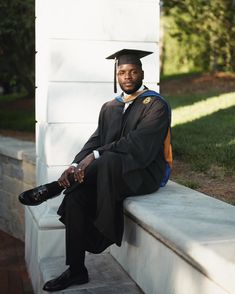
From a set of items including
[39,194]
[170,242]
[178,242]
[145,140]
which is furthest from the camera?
[39,194]

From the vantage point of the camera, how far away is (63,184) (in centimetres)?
365

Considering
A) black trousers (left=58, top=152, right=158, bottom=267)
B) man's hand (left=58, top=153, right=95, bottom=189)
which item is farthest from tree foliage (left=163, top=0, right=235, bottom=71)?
black trousers (left=58, top=152, right=158, bottom=267)

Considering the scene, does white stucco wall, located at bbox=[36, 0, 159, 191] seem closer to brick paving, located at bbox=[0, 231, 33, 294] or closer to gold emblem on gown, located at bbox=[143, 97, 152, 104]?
gold emblem on gown, located at bbox=[143, 97, 152, 104]

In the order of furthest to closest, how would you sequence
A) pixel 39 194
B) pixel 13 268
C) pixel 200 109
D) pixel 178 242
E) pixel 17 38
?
pixel 17 38 → pixel 200 109 → pixel 13 268 → pixel 39 194 → pixel 178 242

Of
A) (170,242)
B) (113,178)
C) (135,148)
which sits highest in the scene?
(135,148)

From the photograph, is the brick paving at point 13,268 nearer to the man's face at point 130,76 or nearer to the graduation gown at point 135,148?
the graduation gown at point 135,148

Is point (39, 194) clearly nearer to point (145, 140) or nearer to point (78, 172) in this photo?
point (78, 172)

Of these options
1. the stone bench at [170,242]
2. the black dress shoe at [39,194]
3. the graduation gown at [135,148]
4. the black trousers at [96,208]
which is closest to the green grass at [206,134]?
the stone bench at [170,242]

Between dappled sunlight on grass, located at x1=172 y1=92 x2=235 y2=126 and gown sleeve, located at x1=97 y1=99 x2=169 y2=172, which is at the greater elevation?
gown sleeve, located at x1=97 y1=99 x2=169 y2=172

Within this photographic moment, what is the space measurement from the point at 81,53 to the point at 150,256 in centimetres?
187

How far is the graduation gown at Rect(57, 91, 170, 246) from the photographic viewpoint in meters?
3.45

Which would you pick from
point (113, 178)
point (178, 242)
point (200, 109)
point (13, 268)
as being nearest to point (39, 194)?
point (113, 178)

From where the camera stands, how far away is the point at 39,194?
3.68m

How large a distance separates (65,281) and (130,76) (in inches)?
59.3
